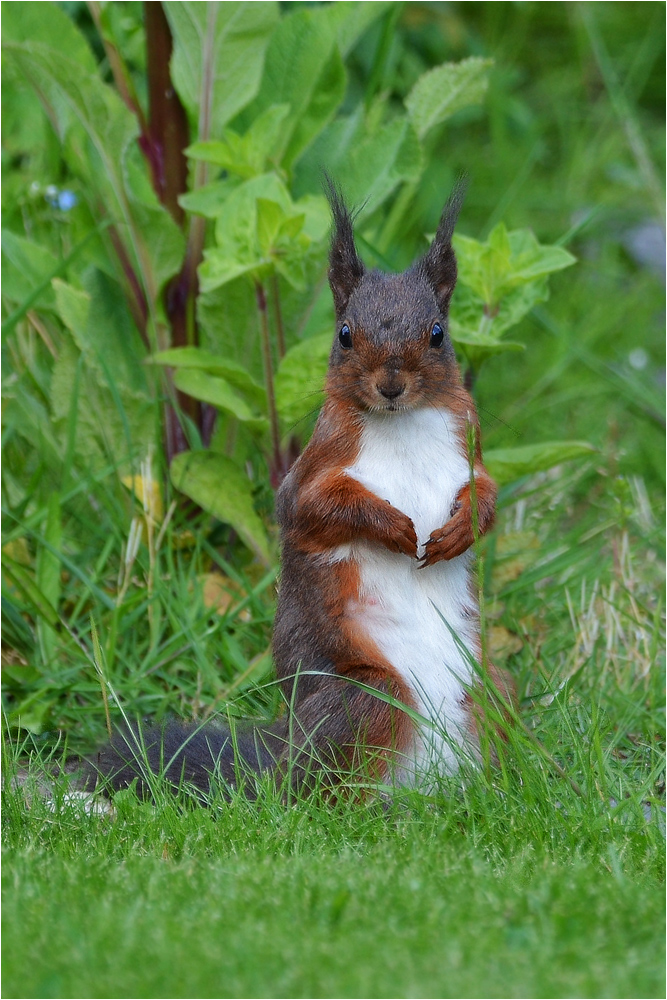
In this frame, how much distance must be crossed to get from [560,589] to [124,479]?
157cm

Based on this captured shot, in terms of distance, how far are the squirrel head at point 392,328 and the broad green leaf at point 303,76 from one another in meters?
1.25

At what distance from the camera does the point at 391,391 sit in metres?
2.94

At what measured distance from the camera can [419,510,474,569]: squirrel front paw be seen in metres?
3.03

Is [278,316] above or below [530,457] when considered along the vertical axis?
above

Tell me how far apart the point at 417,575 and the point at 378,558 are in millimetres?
113

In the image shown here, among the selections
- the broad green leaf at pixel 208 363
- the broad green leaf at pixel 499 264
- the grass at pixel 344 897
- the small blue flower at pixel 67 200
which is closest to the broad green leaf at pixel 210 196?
the broad green leaf at pixel 208 363

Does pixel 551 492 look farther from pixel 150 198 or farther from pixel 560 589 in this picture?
pixel 150 198

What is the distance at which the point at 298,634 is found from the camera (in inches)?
124

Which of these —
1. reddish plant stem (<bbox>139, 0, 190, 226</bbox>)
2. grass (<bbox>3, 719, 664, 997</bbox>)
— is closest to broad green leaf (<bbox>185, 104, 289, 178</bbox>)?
reddish plant stem (<bbox>139, 0, 190, 226</bbox>)

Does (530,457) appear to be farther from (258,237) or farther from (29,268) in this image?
(29,268)

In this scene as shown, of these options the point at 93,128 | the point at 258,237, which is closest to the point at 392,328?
the point at 258,237

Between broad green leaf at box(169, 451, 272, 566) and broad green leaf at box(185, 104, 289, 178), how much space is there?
0.93 m

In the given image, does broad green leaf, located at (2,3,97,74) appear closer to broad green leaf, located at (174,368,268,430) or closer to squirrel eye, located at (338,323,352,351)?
broad green leaf, located at (174,368,268,430)

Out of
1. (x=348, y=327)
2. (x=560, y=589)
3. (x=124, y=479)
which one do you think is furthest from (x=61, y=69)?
(x=560, y=589)
